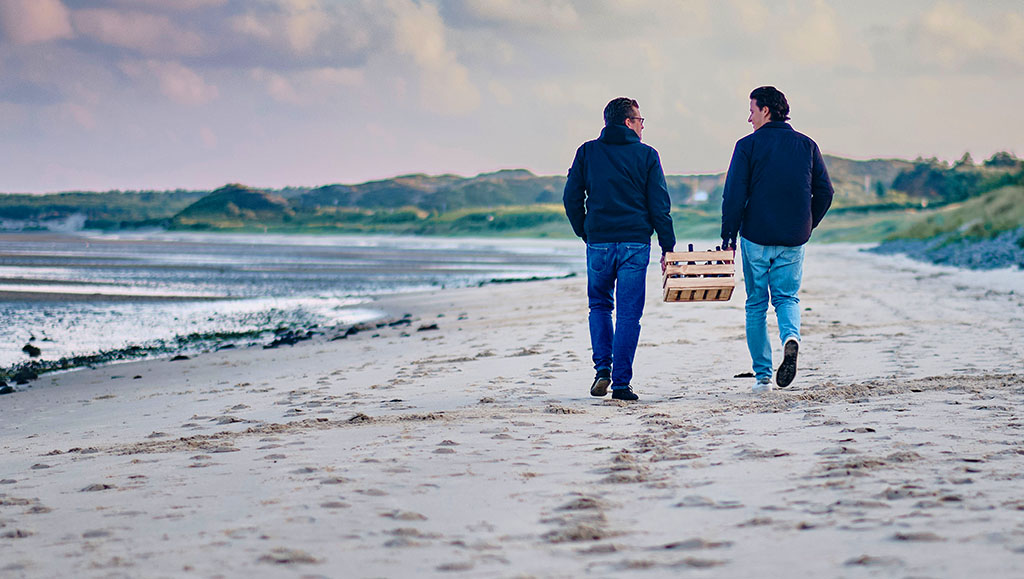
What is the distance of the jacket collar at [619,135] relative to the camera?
618cm

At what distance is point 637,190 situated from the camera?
622 centimetres

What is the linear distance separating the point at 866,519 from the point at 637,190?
3.40 m

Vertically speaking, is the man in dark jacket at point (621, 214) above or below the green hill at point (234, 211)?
below

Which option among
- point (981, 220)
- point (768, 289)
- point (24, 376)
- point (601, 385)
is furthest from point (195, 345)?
point (981, 220)

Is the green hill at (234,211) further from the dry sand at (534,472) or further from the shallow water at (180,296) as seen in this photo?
the dry sand at (534,472)

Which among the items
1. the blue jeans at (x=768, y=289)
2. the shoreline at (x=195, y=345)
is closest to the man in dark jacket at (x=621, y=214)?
the blue jeans at (x=768, y=289)

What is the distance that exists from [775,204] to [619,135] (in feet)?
3.85

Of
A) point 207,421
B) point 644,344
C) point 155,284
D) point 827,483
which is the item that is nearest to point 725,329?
point 644,344

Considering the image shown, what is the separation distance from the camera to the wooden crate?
643 cm

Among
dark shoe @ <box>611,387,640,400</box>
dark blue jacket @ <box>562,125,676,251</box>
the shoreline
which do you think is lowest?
the shoreline

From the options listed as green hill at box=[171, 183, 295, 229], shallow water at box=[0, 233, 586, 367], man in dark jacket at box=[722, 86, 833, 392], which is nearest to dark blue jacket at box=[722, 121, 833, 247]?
man in dark jacket at box=[722, 86, 833, 392]

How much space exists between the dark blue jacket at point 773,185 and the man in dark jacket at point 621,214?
0.53 meters

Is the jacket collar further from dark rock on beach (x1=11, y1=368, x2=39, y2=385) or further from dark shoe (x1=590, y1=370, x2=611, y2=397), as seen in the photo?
dark rock on beach (x1=11, y1=368, x2=39, y2=385)

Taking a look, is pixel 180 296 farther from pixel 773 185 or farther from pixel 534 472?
pixel 534 472
